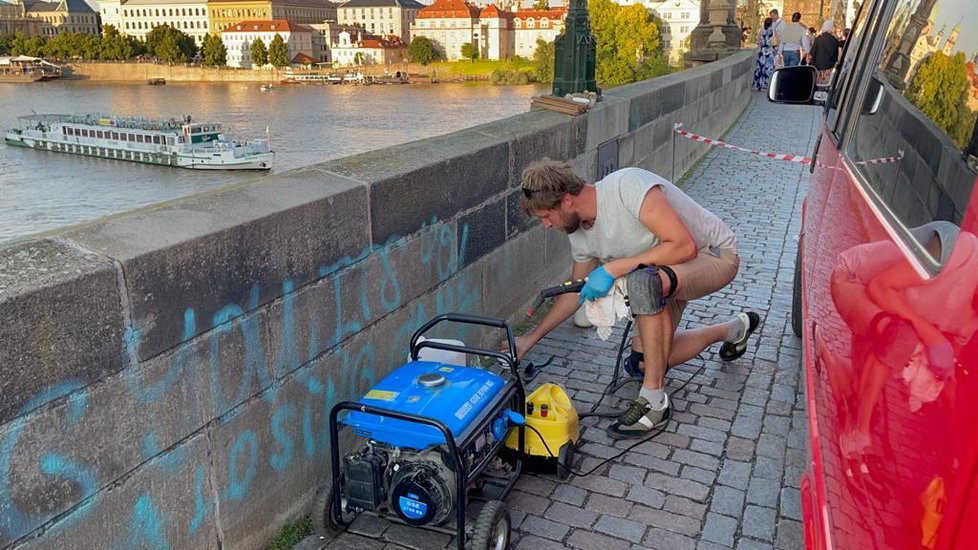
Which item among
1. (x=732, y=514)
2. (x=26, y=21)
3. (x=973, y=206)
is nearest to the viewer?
(x=973, y=206)

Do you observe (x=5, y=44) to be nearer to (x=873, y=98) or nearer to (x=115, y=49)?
(x=115, y=49)

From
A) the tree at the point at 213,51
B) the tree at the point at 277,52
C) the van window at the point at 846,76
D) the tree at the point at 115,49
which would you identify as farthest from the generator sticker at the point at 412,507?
the tree at the point at 213,51

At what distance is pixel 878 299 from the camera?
144cm

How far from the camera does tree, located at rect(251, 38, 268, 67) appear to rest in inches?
4980

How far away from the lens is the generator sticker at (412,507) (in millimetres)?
2832

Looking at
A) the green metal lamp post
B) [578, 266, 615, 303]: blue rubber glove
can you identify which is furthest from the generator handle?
the green metal lamp post

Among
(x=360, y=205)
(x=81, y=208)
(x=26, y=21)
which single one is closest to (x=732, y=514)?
(x=360, y=205)

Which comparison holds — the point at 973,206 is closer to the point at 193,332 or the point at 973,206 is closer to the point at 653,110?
the point at 193,332

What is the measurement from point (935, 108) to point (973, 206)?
606mm

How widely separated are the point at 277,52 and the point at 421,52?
21.8m

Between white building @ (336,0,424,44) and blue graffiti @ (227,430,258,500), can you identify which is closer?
blue graffiti @ (227,430,258,500)

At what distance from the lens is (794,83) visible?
4363mm

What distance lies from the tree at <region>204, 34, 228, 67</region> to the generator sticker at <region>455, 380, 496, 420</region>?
13209cm

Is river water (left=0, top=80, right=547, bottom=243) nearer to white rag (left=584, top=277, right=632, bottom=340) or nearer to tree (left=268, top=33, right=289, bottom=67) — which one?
tree (left=268, top=33, right=289, bottom=67)
